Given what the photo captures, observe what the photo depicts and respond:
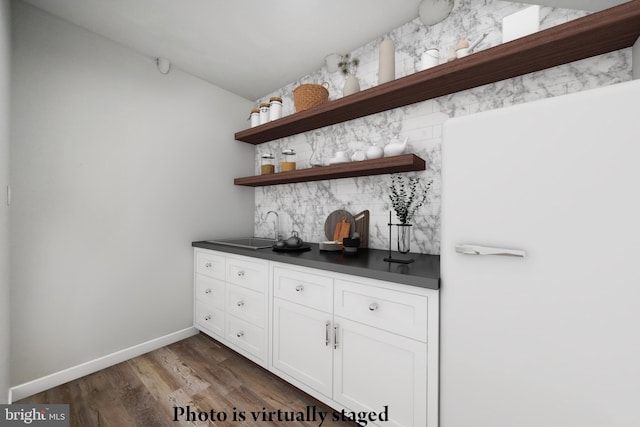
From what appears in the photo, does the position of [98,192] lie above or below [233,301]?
above

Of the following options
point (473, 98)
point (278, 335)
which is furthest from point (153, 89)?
point (473, 98)

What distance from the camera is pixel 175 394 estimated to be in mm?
1705

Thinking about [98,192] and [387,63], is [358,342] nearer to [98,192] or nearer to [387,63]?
[387,63]

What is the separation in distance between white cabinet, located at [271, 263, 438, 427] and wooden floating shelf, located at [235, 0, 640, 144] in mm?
1247

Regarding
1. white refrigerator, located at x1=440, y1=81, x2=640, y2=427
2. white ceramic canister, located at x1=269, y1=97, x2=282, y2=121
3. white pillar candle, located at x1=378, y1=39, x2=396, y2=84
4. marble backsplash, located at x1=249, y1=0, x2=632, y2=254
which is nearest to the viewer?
white refrigerator, located at x1=440, y1=81, x2=640, y2=427

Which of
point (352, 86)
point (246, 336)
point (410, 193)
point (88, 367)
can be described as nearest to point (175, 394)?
point (246, 336)

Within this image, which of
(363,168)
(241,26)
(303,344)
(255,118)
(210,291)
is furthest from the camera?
(255,118)

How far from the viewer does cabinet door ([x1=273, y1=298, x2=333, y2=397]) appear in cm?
150

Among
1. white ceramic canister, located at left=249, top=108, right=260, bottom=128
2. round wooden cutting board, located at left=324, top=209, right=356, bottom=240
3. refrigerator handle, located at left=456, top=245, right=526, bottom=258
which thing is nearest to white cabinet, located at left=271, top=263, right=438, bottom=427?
refrigerator handle, located at left=456, top=245, right=526, bottom=258

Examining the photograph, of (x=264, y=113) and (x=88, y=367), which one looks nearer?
(x=88, y=367)

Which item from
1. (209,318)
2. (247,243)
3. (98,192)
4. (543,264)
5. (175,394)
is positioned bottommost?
(175,394)

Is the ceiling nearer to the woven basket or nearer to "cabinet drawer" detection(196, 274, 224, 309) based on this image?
the woven basket

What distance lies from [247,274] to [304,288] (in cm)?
61

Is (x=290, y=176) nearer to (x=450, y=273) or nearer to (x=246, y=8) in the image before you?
(x=246, y=8)
